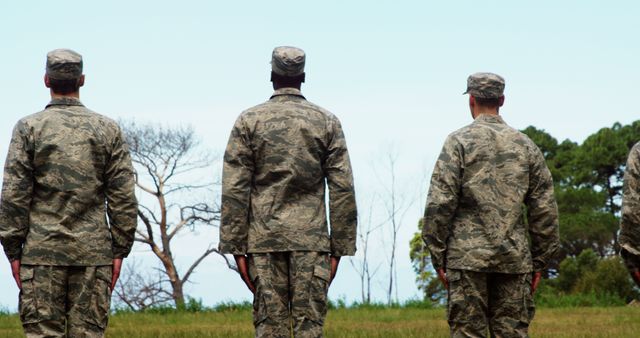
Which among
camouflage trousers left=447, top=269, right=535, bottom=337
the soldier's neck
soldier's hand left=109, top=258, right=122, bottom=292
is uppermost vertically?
the soldier's neck

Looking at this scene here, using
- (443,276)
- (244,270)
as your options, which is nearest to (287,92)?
(244,270)

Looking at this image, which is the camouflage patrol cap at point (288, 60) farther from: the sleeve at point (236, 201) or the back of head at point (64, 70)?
the back of head at point (64, 70)

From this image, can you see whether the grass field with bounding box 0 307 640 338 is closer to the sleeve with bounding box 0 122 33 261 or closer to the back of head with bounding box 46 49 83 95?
the sleeve with bounding box 0 122 33 261

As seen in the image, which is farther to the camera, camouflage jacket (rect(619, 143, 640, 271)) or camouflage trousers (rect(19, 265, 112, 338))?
camouflage jacket (rect(619, 143, 640, 271))

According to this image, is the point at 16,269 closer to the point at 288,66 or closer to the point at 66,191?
the point at 66,191

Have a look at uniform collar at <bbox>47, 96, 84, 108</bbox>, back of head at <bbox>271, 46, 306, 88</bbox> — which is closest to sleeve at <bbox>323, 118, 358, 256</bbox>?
back of head at <bbox>271, 46, 306, 88</bbox>

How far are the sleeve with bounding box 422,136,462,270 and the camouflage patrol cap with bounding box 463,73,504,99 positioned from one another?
0.57 metres

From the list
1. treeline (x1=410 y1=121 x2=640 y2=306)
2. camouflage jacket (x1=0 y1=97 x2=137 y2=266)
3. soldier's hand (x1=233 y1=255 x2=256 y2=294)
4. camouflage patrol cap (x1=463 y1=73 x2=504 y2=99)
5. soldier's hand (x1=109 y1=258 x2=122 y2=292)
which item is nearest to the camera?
soldier's hand (x1=233 y1=255 x2=256 y2=294)

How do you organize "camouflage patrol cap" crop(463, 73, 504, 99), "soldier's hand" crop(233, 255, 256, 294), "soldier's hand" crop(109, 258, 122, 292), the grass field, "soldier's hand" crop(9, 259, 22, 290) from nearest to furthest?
"soldier's hand" crop(233, 255, 256, 294), "soldier's hand" crop(9, 259, 22, 290), "soldier's hand" crop(109, 258, 122, 292), "camouflage patrol cap" crop(463, 73, 504, 99), the grass field

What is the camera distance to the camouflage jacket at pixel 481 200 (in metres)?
7.64

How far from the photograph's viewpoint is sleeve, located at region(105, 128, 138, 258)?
7691mm

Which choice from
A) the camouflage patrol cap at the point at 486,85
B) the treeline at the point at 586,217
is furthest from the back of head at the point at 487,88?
the treeline at the point at 586,217

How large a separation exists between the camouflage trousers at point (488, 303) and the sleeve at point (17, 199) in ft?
10.6

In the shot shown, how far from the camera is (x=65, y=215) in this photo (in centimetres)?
748
